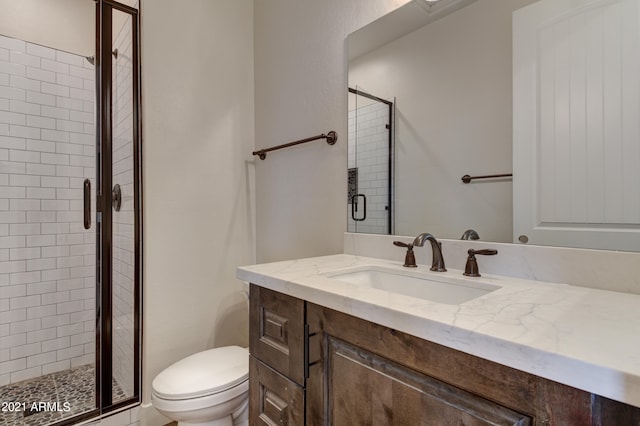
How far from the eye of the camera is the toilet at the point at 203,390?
1.19 metres

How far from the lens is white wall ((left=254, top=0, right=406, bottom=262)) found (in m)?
1.50

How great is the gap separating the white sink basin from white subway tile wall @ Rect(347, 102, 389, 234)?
0.84 feet

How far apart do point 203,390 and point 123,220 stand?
960mm

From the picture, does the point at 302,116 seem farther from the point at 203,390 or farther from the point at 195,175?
the point at 203,390

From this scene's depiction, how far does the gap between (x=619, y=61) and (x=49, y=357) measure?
2978 millimetres

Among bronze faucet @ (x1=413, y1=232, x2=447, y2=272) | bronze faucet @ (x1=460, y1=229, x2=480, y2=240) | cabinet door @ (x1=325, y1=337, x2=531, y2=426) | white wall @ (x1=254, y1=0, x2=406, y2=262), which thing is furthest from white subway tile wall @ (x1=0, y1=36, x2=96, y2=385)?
bronze faucet @ (x1=460, y1=229, x2=480, y2=240)

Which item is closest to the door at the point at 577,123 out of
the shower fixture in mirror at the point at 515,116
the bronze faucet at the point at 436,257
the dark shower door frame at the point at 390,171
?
the shower fixture in mirror at the point at 515,116

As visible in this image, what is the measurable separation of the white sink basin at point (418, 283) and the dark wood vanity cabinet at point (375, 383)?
244 mm

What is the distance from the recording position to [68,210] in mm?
1984

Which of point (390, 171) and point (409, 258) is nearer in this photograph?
point (409, 258)

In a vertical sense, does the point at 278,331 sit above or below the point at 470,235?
below

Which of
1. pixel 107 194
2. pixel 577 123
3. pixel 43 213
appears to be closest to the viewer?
pixel 577 123

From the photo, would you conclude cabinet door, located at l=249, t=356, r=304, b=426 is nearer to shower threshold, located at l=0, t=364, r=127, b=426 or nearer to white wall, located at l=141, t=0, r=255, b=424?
white wall, located at l=141, t=0, r=255, b=424

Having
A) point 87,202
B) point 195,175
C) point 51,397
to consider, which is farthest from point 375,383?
point 51,397
